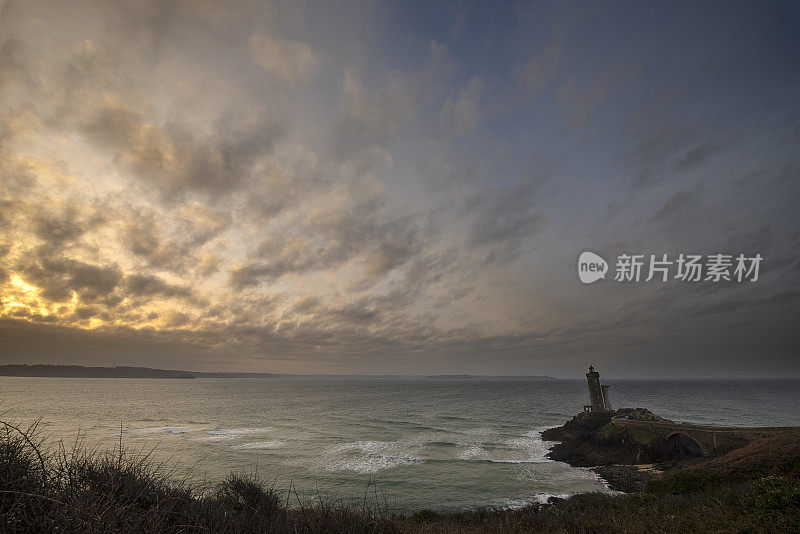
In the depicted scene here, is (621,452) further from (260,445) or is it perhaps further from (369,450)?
(260,445)

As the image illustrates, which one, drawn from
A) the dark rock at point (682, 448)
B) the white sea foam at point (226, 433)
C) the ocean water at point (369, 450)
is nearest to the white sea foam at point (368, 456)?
the ocean water at point (369, 450)

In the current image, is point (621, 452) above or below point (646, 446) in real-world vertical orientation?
below

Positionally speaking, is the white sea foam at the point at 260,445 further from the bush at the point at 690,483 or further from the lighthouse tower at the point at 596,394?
the lighthouse tower at the point at 596,394

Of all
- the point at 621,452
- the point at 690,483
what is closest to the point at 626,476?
the point at 621,452

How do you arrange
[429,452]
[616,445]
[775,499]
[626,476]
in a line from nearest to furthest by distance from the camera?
[775,499] < [626,476] < [616,445] < [429,452]

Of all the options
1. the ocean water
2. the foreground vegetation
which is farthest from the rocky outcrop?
the foreground vegetation

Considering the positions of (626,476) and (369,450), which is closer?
(626,476)

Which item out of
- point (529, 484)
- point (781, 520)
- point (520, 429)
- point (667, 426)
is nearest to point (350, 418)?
point (520, 429)

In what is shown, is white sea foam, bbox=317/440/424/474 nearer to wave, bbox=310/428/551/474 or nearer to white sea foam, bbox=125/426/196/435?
wave, bbox=310/428/551/474

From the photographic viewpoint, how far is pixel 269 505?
490 inches

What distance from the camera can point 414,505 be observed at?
80.5 ft

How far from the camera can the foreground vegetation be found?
5.92m

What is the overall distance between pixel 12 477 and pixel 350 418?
220 ft

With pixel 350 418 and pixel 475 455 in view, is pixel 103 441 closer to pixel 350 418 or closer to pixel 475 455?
pixel 350 418
